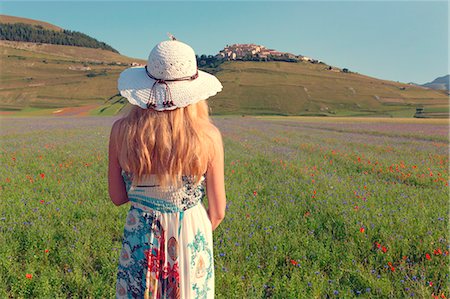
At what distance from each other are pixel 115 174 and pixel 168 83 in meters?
0.84

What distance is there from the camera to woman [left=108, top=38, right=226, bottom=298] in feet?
6.52

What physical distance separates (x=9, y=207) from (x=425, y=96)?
138 metres

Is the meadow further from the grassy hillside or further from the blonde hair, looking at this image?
the grassy hillside

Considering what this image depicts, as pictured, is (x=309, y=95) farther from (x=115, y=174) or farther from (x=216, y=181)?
(x=115, y=174)

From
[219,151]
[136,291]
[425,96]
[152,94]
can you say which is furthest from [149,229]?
[425,96]

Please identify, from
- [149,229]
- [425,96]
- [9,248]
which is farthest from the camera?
[425,96]

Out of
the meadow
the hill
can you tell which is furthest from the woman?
the hill

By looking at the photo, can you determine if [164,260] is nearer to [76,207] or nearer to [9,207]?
[76,207]

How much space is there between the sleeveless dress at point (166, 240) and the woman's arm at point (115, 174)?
81 mm

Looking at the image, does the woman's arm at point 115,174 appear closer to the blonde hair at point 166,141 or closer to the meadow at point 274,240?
the blonde hair at point 166,141

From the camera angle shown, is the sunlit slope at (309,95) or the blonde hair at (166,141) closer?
the blonde hair at (166,141)

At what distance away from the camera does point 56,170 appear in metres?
8.76

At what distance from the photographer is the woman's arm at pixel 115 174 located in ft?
6.99

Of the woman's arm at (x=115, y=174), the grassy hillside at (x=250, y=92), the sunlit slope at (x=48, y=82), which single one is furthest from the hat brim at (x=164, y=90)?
the sunlit slope at (x=48, y=82)
